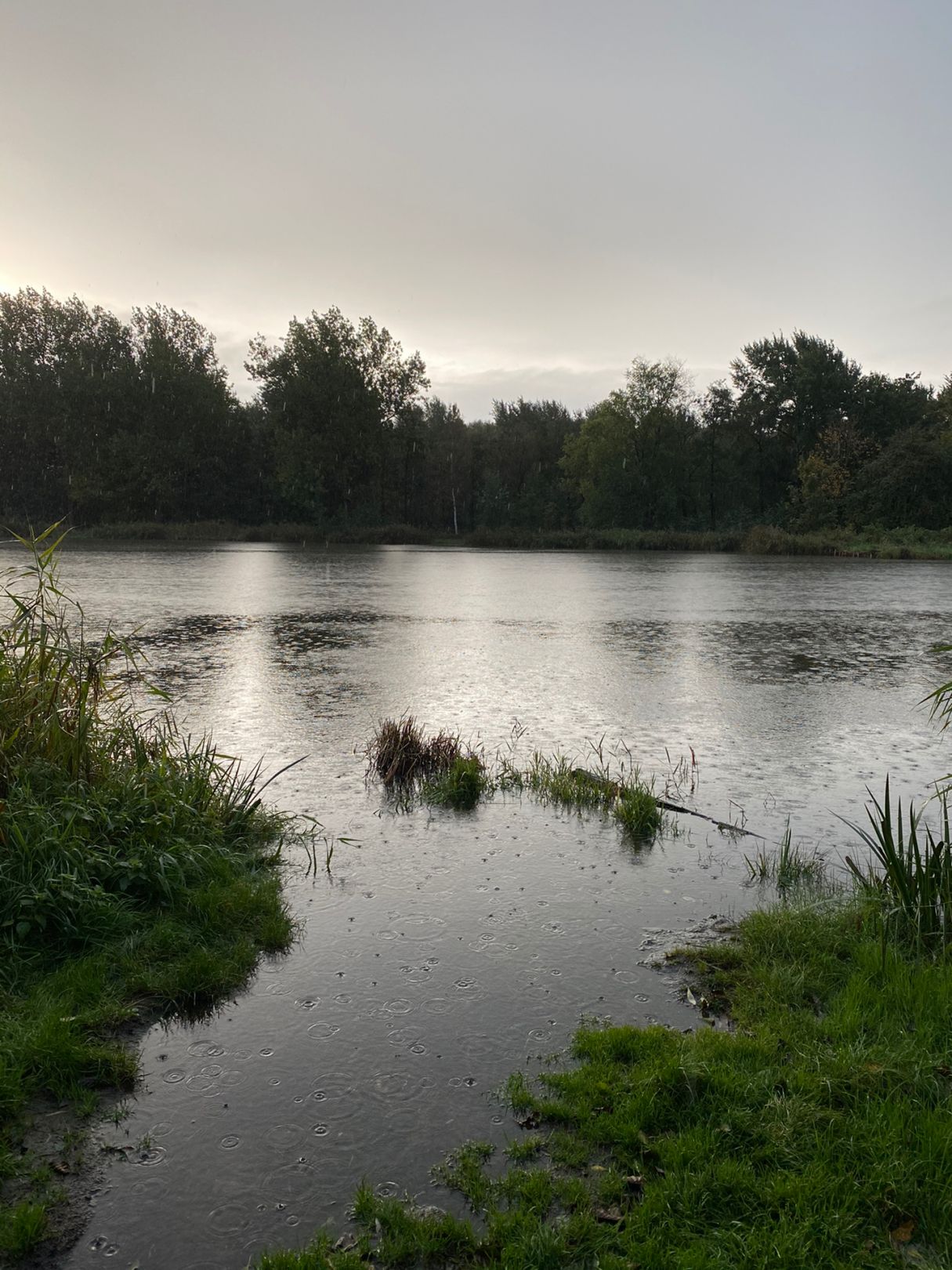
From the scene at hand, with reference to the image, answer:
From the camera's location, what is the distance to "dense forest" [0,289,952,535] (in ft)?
258

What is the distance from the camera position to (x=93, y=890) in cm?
543

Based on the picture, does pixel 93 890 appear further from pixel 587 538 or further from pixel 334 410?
pixel 334 410

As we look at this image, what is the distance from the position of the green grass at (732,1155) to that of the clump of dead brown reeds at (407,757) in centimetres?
489

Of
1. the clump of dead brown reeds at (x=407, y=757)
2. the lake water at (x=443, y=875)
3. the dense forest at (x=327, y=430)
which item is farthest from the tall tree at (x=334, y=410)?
the clump of dead brown reeds at (x=407, y=757)

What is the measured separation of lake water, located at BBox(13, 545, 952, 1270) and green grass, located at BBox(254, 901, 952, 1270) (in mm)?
260

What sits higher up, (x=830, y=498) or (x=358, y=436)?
(x=358, y=436)

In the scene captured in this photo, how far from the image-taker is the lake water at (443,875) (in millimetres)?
3746

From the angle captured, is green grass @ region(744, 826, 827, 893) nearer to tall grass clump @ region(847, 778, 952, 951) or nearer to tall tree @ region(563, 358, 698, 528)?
tall grass clump @ region(847, 778, 952, 951)

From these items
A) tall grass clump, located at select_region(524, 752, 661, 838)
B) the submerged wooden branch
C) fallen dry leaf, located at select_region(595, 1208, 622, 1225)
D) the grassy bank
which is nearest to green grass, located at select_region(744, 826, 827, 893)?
the submerged wooden branch

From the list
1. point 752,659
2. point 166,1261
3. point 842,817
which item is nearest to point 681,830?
point 842,817

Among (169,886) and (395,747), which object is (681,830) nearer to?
(395,747)

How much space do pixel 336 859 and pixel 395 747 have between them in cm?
249

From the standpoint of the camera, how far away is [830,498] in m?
69.9

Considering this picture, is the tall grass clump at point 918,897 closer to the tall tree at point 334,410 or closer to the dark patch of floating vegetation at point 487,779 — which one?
the dark patch of floating vegetation at point 487,779
